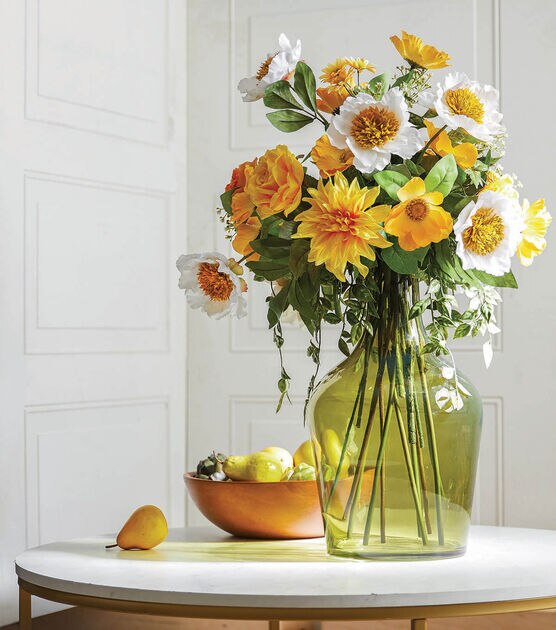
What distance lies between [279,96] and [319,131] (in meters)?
1.68

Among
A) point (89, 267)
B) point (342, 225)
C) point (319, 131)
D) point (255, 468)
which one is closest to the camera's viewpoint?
point (342, 225)

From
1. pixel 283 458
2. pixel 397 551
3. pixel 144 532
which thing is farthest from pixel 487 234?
pixel 144 532

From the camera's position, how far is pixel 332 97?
57.6 inches

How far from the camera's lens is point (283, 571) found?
1.41 metres

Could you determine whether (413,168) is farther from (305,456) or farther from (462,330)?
(305,456)

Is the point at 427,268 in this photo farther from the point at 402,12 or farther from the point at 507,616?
the point at 402,12

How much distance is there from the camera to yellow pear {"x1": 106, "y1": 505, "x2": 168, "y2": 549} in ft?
5.19

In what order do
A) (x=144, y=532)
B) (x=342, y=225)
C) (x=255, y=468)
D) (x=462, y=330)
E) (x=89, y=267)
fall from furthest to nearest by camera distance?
1. (x=89, y=267)
2. (x=255, y=468)
3. (x=144, y=532)
4. (x=462, y=330)
5. (x=342, y=225)

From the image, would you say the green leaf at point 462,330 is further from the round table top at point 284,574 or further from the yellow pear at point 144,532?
the yellow pear at point 144,532

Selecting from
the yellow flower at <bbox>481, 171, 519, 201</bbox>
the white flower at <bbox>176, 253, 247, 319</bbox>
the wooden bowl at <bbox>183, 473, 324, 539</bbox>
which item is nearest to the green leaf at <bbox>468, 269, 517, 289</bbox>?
the yellow flower at <bbox>481, 171, 519, 201</bbox>

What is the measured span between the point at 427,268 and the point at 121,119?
65.9 inches

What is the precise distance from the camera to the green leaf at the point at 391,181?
4.47 feet

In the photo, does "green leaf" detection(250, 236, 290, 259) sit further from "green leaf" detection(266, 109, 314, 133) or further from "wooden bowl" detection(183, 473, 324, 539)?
"wooden bowl" detection(183, 473, 324, 539)

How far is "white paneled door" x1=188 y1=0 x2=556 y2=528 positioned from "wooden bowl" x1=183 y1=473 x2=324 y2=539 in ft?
4.35
